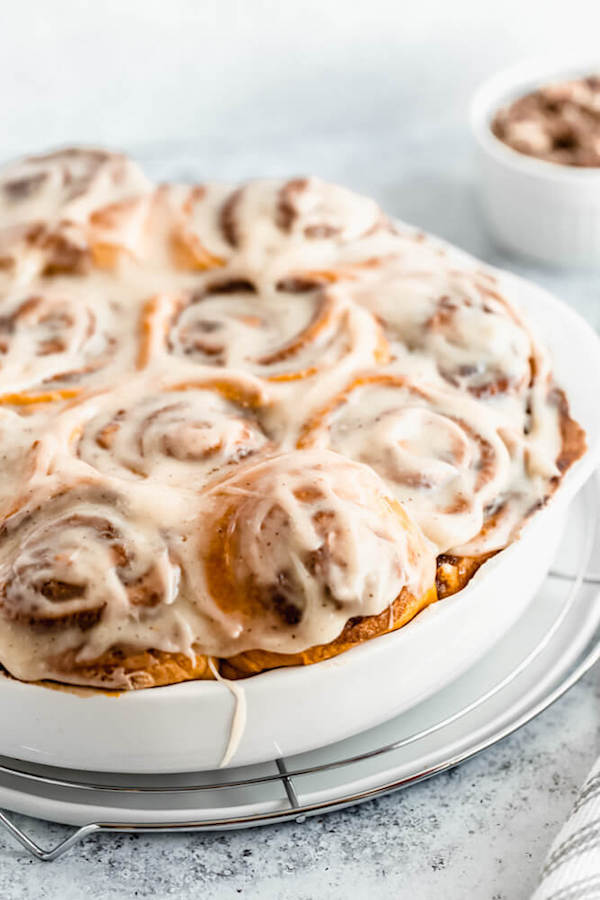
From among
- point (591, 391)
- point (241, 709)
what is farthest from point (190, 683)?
point (591, 391)

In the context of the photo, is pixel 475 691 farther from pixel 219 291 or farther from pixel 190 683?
pixel 219 291

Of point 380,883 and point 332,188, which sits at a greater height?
point 332,188

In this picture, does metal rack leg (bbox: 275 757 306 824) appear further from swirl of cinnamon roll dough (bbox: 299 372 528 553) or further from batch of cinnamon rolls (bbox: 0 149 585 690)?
swirl of cinnamon roll dough (bbox: 299 372 528 553)

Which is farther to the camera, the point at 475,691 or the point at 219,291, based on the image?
the point at 219,291

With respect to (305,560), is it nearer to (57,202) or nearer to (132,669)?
(132,669)

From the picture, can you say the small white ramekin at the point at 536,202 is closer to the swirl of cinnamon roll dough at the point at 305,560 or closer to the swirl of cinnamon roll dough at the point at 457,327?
the swirl of cinnamon roll dough at the point at 457,327

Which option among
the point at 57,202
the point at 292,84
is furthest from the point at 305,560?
the point at 292,84

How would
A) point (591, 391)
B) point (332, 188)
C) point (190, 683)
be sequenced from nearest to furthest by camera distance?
point (190, 683) < point (591, 391) < point (332, 188)

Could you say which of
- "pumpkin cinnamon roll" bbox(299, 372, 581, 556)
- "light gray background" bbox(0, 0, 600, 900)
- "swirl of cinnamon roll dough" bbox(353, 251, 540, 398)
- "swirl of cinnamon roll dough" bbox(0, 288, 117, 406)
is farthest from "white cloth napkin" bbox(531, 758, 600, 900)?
"light gray background" bbox(0, 0, 600, 900)
